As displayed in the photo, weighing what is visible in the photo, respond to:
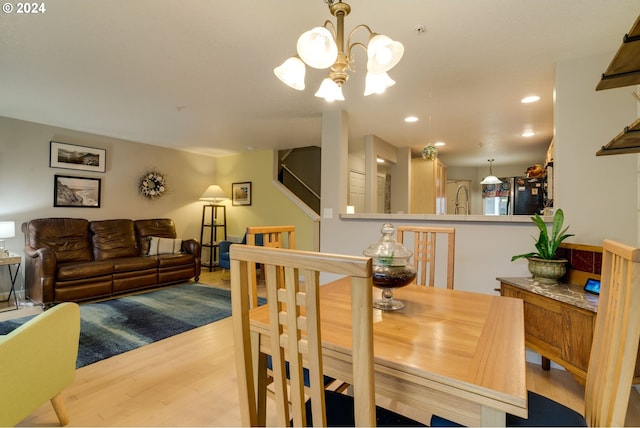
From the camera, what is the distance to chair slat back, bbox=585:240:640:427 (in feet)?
2.50

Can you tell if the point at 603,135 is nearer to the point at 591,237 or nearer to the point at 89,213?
the point at 591,237

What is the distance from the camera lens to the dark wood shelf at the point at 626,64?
34.6 inches

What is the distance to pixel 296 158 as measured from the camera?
6.59 meters

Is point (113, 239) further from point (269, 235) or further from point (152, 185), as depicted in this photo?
point (269, 235)

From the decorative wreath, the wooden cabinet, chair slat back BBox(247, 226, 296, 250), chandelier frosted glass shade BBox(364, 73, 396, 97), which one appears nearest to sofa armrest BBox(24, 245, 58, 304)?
the decorative wreath

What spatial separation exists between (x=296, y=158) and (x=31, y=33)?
190 inches

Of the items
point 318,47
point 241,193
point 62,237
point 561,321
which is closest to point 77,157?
point 62,237

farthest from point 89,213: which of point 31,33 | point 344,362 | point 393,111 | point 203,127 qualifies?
point 344,362

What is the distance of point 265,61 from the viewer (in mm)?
2328

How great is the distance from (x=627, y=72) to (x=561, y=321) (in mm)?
1456

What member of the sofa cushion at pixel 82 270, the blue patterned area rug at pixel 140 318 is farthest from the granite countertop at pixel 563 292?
the sofa cushion at pixel 82 270

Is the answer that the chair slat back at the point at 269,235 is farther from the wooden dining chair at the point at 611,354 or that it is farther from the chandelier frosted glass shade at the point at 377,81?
the wooden dining chair at the point at 611,354

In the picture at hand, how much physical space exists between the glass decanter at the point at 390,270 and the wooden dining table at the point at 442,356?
8 cm

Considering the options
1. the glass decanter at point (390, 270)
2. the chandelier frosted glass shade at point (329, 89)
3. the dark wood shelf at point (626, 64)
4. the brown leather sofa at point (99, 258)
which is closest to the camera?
the dark wood shelf at point (626, 64)
